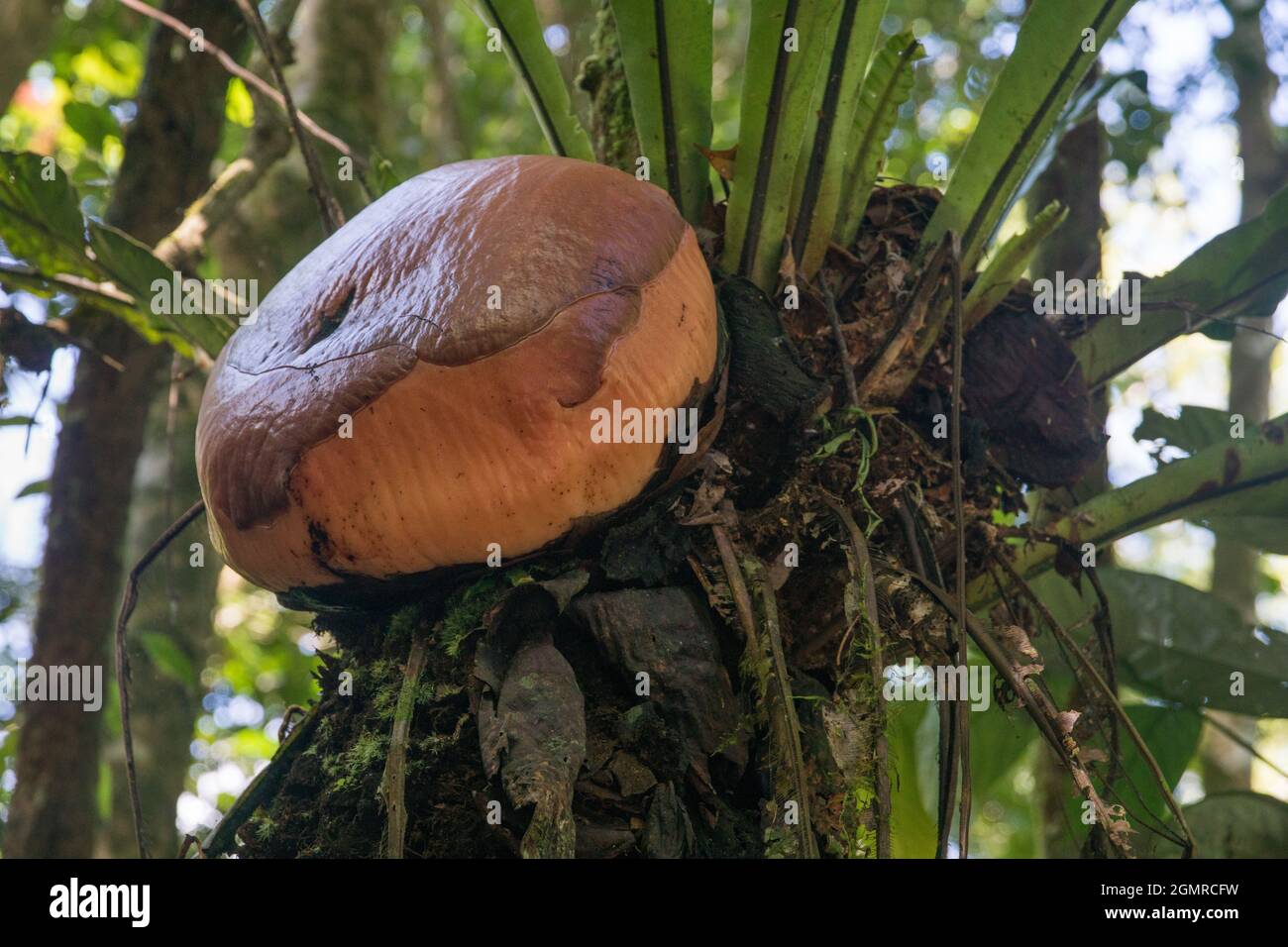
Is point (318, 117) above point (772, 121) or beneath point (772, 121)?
above

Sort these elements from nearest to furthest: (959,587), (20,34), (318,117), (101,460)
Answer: (959,587)
(101,460)
(20,34)
(318,117)

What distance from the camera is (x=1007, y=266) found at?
4.77 feet

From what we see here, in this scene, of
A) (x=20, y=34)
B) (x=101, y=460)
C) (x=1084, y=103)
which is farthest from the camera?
(x=20, y=34)

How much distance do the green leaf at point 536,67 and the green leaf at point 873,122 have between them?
1.39ft

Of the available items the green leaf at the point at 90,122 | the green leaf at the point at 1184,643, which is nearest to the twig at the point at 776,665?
the green leaf at the point at 1184,643

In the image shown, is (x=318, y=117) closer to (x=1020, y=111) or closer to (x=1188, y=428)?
(x=1020, y=111)

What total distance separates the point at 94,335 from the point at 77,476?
30 cm

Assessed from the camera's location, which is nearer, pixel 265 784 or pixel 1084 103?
pixel 265 784

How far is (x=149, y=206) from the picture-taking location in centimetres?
219

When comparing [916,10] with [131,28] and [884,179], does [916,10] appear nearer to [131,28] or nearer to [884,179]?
[131,28]

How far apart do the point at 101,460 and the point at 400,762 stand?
1511 mm

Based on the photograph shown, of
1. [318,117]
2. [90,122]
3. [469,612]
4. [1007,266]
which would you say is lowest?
[469,612]

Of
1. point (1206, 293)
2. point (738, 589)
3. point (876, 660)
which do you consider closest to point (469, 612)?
point (738, 589)

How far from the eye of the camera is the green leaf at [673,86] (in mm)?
1383
